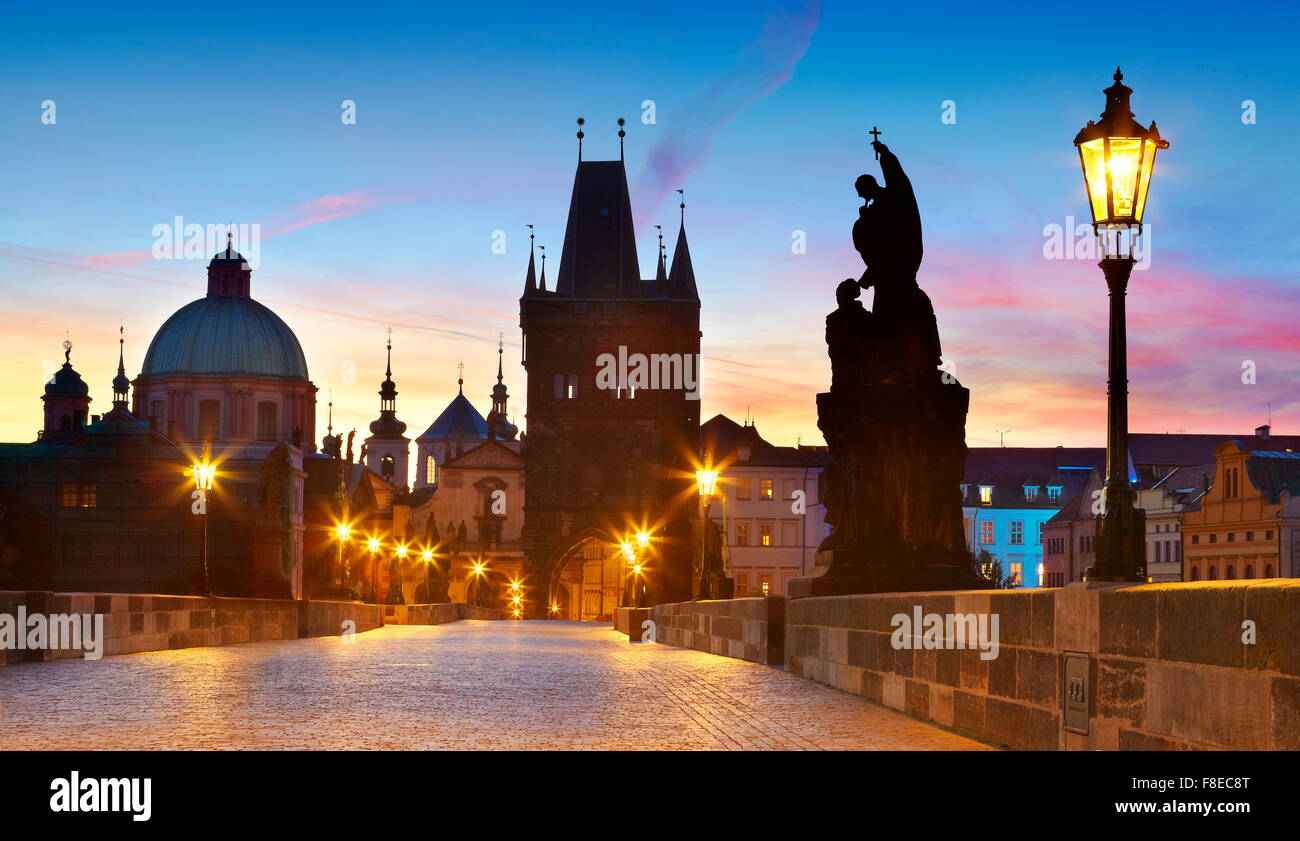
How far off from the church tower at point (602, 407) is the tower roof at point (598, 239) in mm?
63

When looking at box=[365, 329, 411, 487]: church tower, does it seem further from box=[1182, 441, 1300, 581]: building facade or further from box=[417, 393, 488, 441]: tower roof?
box=[1182, 441, 1300, 581]: building facade

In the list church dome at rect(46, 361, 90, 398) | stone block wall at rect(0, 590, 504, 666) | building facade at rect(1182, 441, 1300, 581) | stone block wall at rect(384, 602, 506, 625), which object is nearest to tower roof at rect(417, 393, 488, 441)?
church dome at rect(46, 361, 90, 398)

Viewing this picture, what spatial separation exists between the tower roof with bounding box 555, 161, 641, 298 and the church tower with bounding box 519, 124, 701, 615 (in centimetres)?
6

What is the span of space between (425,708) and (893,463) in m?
6.52

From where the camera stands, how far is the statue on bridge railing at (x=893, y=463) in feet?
58.4

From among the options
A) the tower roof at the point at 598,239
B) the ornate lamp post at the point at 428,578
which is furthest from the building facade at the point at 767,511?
the ornate lamp post at the point at 428,578

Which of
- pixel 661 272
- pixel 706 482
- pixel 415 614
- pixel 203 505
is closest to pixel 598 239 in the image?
pixel 661 272

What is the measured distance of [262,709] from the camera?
1254 cm

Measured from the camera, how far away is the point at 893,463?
17797mm

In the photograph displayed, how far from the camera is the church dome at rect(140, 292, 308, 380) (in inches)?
5428
